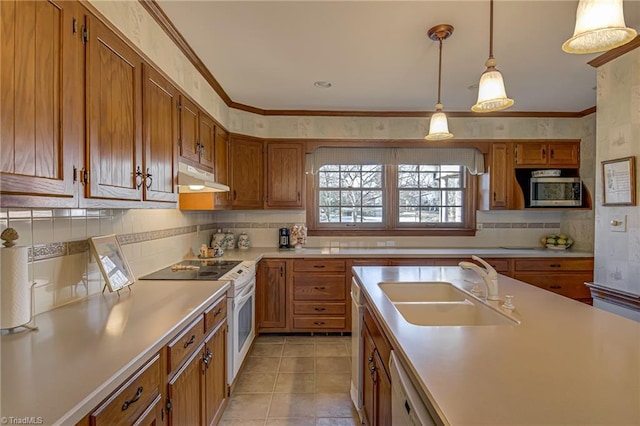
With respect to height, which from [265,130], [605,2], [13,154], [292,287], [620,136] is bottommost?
[292,287]

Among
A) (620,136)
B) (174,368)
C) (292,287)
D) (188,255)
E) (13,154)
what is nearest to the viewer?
(13,154)

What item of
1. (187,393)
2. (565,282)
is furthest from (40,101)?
(565,282)

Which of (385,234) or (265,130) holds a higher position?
(265,130)

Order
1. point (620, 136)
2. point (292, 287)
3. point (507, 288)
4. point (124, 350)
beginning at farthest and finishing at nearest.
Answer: point (292, 287) < point (620, 136) < point (507, 288) < point (124, 350)

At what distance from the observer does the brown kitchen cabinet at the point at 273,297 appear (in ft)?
11.3

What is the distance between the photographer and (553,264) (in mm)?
3461

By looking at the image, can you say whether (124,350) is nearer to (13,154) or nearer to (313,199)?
(13,154)

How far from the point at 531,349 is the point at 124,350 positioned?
4.43 feet

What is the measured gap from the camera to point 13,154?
938 mm

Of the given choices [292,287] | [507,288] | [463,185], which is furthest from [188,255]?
[463,185]

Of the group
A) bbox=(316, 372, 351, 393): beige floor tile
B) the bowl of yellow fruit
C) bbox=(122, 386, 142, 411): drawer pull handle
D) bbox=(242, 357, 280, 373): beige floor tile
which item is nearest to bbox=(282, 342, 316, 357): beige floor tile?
bbox=(242, 357, 280, 373): beige floor tile

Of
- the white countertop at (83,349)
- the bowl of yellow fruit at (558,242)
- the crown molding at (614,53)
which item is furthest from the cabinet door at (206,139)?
the bowl of yellow fruit at (558,242)

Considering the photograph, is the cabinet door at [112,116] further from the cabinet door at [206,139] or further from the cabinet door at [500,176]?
the cabinet door at [500,176]

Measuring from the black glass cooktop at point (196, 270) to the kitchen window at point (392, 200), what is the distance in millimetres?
1556
